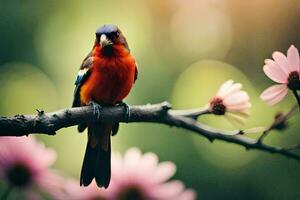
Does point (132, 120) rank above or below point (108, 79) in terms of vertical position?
below

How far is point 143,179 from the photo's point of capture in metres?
0.62

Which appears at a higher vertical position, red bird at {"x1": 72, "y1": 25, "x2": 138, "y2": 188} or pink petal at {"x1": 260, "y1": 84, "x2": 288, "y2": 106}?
red bird at {"x1": 72, "y1": 25, "x2": 138, "y2": 188}

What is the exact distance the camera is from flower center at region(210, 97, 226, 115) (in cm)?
59

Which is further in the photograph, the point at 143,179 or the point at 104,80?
the point at 104,80

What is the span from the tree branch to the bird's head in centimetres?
11

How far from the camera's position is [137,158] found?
629 millimetres

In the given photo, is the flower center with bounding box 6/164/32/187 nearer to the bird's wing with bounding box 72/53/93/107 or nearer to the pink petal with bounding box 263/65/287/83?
the bird's wing with bounding box 72/53/93/107

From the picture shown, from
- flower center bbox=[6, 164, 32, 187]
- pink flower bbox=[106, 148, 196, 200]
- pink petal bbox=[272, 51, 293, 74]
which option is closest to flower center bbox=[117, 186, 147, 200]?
pink flower bbox=[106, 148, 196, 200]

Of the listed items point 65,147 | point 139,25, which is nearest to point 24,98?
point 65,147

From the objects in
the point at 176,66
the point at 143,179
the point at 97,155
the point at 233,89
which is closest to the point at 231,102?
the point at 233,89

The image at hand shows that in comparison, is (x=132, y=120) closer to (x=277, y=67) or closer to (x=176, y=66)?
(x=277, y=67)

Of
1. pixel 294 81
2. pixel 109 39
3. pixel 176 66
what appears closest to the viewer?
pixel 294 81

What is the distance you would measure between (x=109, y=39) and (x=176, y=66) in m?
0.40

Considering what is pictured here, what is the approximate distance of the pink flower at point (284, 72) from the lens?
0.58 metres
